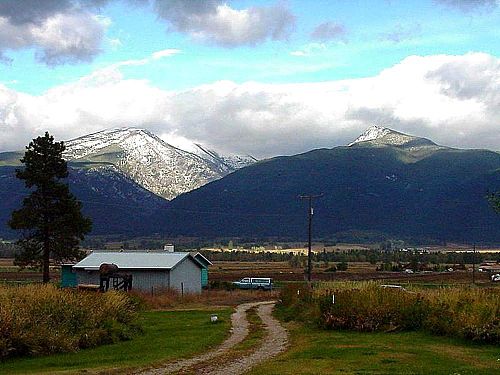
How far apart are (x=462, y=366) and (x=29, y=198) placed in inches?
1608

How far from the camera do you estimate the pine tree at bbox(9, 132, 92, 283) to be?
182 ft

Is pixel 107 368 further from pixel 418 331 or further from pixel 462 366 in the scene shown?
pixel 418 331

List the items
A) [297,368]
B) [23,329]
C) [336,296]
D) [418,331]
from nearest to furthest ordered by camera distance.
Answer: [297,368] → [23,329] → [418,331] → [336,296]

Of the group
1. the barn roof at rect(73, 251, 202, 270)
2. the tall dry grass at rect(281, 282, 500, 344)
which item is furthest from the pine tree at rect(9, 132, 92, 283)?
the tall dry grass at rect(281, 282, 500, 344)

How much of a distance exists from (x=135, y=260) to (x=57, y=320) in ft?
134

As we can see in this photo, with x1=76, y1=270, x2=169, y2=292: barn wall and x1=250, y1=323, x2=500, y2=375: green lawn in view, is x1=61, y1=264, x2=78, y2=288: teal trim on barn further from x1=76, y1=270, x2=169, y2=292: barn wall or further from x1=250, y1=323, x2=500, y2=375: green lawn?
x1=250, y1=323, x2=500, y2=375: green lawn

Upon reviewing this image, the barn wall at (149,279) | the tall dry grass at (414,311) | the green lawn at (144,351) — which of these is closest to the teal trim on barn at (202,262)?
the barn wall at (149,279)

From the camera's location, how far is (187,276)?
68.7 meters

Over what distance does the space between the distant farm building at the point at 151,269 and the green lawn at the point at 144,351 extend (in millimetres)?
27304

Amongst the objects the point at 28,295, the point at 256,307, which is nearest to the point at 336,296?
the point at 28,295

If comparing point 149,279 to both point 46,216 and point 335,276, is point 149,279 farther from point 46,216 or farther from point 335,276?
point 335,276

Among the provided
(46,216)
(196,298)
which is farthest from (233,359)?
(196,298)

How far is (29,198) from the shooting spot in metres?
55.5

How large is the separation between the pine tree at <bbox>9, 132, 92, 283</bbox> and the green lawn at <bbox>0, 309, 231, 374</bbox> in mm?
19749
